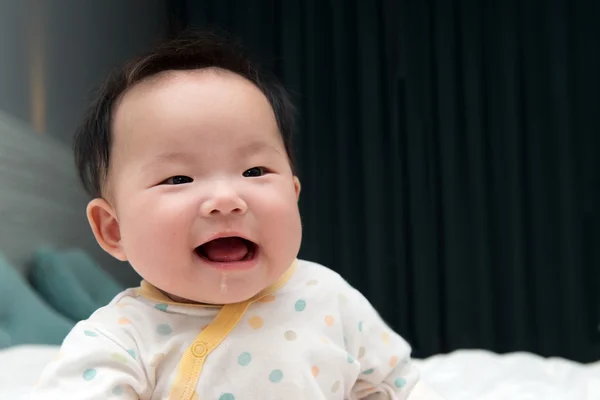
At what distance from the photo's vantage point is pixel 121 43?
2.90 metres

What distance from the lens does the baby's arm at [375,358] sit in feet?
2.85

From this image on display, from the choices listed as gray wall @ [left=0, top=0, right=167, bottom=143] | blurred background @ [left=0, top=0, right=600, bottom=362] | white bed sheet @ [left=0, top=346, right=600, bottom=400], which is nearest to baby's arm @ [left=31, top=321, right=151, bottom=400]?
white bed sheet @ [left=0, top=346, right=600, bottom=400]

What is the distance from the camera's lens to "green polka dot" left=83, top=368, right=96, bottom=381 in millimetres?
701

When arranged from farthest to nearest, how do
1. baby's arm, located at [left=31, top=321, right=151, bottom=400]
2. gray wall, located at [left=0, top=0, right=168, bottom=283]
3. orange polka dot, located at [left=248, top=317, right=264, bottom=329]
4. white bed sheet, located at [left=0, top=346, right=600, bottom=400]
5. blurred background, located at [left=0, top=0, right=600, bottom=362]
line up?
blurred background, located at [left=0, top=0, right=600, bottom=362]
gray wall, located at [left=0, top=0, right=168, bottom=283]
white bed sheet, located at [left=0, top=346, right=600, bottom=400]
orange polka dot, located at [left=248, top=317, right=264, bottom=329]
baby's arm, located at [left=31, top=321, right=151, bottom=400]

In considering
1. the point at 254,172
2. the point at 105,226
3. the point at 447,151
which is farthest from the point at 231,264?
the point at 447,151

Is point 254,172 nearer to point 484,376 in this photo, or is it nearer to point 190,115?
point 190,115

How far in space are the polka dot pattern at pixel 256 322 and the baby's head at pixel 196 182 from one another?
2.2 inches

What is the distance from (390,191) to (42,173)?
5.85 ft

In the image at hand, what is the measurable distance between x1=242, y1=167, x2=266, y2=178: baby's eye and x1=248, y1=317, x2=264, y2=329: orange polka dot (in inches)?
7.2

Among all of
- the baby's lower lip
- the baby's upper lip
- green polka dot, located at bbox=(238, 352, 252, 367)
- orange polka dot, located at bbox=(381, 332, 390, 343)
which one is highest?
the baby's upper lip

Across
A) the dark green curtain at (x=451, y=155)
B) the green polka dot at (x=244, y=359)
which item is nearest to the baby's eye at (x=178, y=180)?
the green polka dot at (x=244, y=359)

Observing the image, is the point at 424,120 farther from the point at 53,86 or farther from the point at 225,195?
the point at 225,195

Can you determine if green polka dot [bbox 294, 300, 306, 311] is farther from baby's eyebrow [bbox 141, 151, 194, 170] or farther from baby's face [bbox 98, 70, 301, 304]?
baby's eyebrow [bbox 141, 151, 194, 170]

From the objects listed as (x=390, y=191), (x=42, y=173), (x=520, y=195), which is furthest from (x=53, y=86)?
(x=520, y=195)
